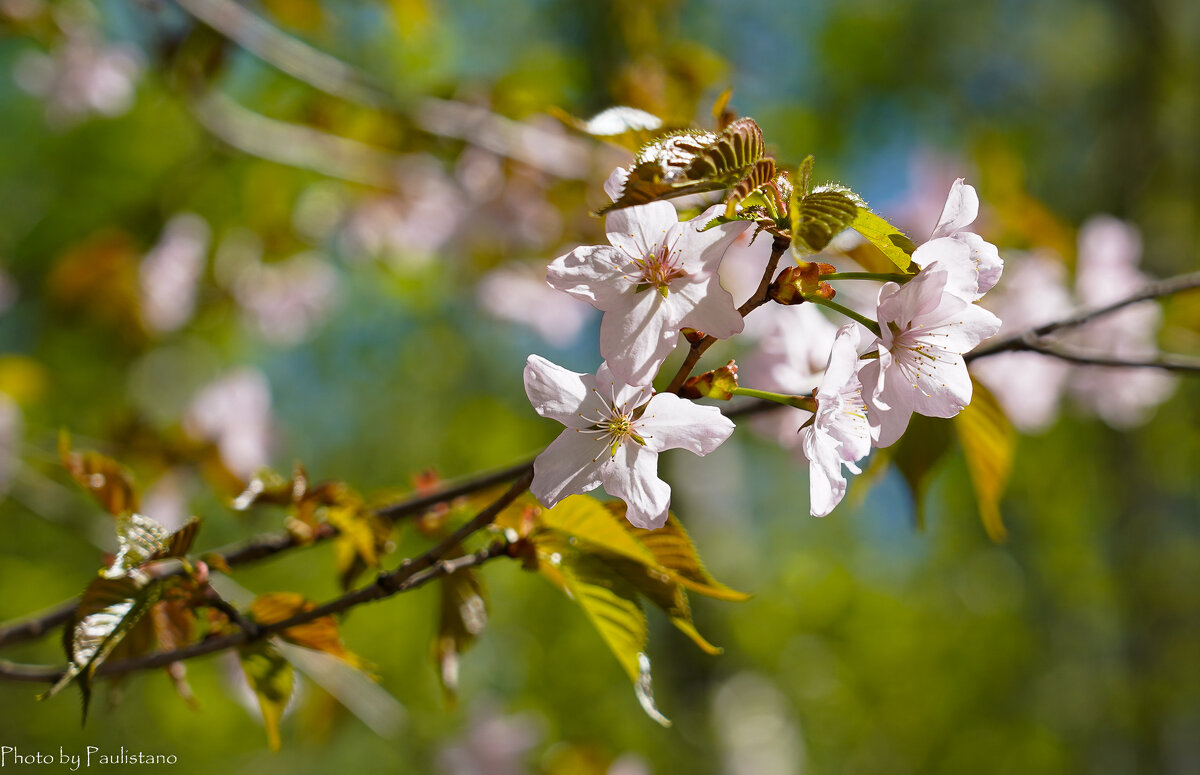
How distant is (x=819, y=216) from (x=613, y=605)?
1.08 feet

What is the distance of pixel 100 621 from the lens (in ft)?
1.68

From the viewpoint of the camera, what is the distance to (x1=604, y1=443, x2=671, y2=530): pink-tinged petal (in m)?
0.49

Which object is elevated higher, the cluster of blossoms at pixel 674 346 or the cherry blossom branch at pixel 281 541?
the cluster of blossoms at pixel 674 346

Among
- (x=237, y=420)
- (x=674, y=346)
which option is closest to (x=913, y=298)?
(x=674, y=346)

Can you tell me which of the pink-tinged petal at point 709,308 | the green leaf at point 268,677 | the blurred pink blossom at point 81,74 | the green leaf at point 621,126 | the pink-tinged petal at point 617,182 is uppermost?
the blurred pink blossom at point 81,74

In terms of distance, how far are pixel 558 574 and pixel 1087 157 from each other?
24.1ft

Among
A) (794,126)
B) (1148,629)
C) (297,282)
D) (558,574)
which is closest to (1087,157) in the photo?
(1148,629)

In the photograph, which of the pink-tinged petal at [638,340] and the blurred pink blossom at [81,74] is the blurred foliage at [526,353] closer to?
the blurred pink blossom at [81,74]

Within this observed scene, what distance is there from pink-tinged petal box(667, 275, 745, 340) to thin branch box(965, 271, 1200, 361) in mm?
300

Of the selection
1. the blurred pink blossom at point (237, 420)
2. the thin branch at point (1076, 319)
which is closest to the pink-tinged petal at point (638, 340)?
the thin branch at point (1076, 319)

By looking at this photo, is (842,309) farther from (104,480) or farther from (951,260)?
(104,480)

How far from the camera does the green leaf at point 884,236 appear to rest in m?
0.45

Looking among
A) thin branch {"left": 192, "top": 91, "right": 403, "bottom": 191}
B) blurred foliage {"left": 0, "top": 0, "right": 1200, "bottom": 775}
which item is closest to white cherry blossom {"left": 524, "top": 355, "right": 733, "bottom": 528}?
blurred foliage {"left": 0, "top": 0, "right": 1200, "bottom": 775}

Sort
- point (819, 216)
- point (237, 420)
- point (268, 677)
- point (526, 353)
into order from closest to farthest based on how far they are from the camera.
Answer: point (819, 216) < point (268, 677) < point (237, 420) < point (526, 353)
